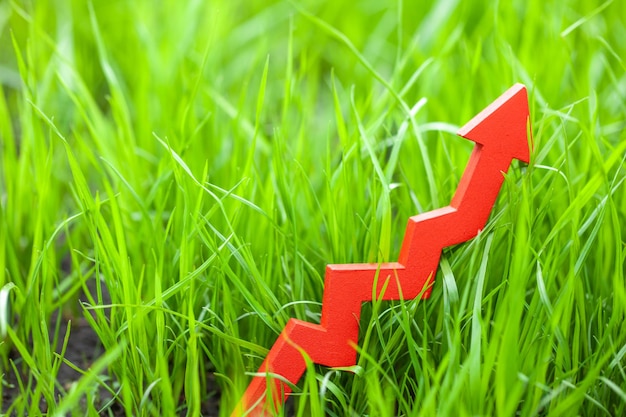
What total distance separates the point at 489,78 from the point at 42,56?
0.82 metres

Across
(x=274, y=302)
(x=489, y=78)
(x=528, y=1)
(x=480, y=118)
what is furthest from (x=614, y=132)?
(x=274, y=302)

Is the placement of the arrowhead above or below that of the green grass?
above

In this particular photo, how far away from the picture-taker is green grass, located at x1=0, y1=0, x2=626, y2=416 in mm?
777

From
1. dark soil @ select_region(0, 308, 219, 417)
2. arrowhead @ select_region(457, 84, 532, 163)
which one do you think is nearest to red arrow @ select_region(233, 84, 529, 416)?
arrowhead @ select_region(457, 84, 532, 163)

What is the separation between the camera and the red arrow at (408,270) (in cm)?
78

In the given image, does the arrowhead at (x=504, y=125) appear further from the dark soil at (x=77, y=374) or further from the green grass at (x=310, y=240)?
the dark soil at (x=77, y=374)

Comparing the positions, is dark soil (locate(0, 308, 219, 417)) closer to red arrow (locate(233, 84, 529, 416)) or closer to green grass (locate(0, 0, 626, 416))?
green grass (locate(0, 0, 626, 416))

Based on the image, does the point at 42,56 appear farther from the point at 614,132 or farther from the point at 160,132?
the point at 614,132

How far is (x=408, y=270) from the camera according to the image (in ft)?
2.65

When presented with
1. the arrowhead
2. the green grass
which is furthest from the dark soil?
the arrowhead

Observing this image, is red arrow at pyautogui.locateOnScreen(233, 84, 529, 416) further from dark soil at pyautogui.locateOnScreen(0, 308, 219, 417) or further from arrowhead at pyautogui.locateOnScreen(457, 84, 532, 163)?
dark soil at pyautogui.locateOnScreen(0, 308, 219, 417)

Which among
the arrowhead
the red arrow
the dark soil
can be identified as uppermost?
the arrowhead

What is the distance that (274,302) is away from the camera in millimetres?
849

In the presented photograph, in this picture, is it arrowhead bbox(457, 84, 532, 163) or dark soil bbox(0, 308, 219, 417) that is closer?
arrowhead bbox(457, 84, 532, 163)
